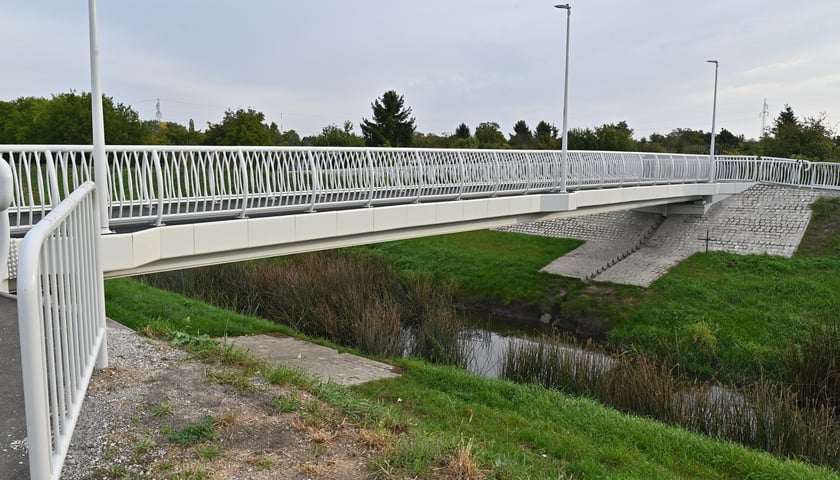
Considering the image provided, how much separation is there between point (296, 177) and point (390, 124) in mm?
40430

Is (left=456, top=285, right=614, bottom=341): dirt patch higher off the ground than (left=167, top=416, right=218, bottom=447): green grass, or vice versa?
(left=167, top=416, right=218, bottom=447): green grass

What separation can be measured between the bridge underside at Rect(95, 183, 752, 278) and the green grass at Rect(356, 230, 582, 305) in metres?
4.66

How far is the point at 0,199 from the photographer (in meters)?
4.21

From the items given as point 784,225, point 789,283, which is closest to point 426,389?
point 789,283

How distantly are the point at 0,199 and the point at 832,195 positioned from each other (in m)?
27.8

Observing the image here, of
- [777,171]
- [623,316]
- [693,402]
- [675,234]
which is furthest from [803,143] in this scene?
[693,402]

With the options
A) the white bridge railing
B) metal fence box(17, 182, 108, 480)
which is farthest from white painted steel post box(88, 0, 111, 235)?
metal fence box(17, 182, 108, 480)

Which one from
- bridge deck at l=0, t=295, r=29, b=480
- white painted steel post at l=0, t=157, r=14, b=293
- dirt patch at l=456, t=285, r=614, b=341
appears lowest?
dirt patch at l=456, t=285, r=614, b=341

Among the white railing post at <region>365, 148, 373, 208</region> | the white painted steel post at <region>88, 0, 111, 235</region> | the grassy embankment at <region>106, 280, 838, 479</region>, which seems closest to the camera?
the grassy embankment at <region>106, 280, 838, 479</region>

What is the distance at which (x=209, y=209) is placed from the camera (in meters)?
11.0

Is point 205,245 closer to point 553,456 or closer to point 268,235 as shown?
point 268,235

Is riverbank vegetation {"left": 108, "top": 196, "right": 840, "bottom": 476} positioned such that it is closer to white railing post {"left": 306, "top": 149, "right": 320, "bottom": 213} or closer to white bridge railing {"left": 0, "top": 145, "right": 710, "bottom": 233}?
white bridge railing {"left": 0, "top": 145, "right": 710, "bottom": 233}

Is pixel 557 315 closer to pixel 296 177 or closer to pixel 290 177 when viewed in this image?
pixel 290 177

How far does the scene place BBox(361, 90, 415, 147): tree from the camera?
51.8 metres
